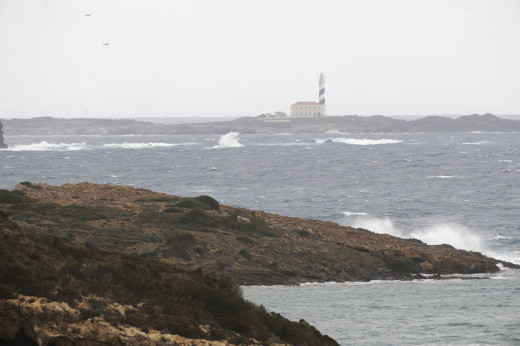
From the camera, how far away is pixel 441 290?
3116 centimetres

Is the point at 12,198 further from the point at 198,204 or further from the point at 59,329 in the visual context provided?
the point at 59,329

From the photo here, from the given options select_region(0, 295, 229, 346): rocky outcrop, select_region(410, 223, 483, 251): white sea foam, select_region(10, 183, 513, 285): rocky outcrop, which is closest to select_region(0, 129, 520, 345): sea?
select_region(410, 223, 483, 251): white sea foam

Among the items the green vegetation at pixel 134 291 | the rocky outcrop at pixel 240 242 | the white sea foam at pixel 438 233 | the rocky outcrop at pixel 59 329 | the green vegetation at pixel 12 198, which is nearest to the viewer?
the rocky outcrop at pixel 59 329

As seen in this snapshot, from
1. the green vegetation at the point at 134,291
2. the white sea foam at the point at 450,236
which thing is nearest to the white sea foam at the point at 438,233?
the white sea foam at the point at 450,236

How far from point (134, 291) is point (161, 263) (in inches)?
128

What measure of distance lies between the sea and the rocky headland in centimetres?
247

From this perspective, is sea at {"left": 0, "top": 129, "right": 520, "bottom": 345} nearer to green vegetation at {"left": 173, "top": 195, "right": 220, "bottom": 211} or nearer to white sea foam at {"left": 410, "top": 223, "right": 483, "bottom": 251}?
white sea foam at {"left": 410, "top": 223, "right": 483, "bottom": 251}

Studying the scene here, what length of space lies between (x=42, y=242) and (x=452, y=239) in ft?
133

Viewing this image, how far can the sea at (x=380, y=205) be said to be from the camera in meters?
25.7

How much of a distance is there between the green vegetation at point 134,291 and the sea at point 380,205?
279 inches

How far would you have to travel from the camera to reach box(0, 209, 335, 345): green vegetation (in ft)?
47.8

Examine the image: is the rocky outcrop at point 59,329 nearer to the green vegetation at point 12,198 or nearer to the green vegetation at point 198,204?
the green vegetation at point 12,198

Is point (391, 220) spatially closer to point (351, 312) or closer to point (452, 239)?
point (452, 239)

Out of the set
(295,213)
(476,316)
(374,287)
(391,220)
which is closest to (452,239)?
(391,220)
